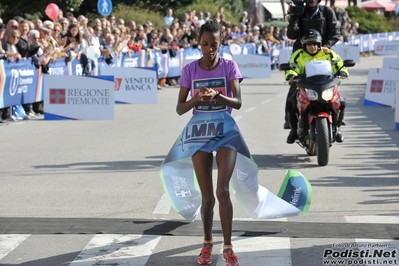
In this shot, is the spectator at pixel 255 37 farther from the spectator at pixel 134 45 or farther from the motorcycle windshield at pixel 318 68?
the motorcycle windshield at pixel 318 68

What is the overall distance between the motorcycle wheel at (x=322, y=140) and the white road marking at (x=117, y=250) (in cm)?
438

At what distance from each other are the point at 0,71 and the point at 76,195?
330 inches

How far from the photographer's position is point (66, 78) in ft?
61.6

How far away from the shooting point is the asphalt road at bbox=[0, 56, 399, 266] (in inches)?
286

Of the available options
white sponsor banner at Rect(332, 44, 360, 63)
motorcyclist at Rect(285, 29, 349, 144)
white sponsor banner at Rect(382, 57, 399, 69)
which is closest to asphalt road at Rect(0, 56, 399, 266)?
motorcyclist at Rect(285, 29, 349, 144)

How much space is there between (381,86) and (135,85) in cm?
556

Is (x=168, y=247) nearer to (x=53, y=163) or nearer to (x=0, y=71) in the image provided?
(x=53, y=163)

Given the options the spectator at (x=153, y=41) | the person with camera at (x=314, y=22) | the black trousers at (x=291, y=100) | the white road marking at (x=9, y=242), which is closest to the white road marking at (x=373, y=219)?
the white road marking at (x=9, y=242)

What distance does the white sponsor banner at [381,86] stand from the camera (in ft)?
68.9

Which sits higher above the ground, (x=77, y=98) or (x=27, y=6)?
(x=27, y=6)

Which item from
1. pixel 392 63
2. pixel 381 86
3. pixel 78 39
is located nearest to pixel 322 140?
pixel 381 86

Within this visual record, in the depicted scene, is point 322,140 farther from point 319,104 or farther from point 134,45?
point 134,45

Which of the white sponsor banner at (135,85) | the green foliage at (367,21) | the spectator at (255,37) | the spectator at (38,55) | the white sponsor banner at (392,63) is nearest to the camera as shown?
the spectator at (38,55)

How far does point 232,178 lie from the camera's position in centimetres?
738
